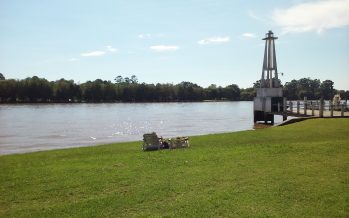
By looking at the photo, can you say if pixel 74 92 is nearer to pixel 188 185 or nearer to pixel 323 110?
pixel 323 110

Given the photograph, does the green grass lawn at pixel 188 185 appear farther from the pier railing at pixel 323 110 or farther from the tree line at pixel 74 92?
the tree line at pixel 74 92

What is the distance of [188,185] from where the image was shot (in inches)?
411

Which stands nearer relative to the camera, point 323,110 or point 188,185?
point 188,185

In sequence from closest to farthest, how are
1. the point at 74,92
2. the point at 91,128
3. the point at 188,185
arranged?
the point at 188,185 → the point at 91,128 → the point at 74,92

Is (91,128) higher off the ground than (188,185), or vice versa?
(188,185)

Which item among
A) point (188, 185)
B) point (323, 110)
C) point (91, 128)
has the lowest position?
point (91, 128)

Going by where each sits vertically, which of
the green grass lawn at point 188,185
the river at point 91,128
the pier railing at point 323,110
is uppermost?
the pier railing at point 323,110

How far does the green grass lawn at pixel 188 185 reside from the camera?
8500mm

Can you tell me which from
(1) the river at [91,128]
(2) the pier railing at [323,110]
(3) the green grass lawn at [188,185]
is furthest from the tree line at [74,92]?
(3) the green grass lawn at [188,185]

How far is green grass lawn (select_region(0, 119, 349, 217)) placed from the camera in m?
8.50

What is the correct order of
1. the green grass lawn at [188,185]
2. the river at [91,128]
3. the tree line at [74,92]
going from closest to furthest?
the green grass lawn at [188,185], the river at [91,128], the tree line at [74,92]

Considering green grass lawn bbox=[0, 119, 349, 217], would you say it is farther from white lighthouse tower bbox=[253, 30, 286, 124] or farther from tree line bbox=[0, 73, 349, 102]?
tree line bbox=[0, 73, 349, 102]

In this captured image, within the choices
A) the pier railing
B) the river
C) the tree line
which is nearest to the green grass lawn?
the river

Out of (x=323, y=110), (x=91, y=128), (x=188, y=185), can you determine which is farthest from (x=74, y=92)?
(x=188, y=185)
